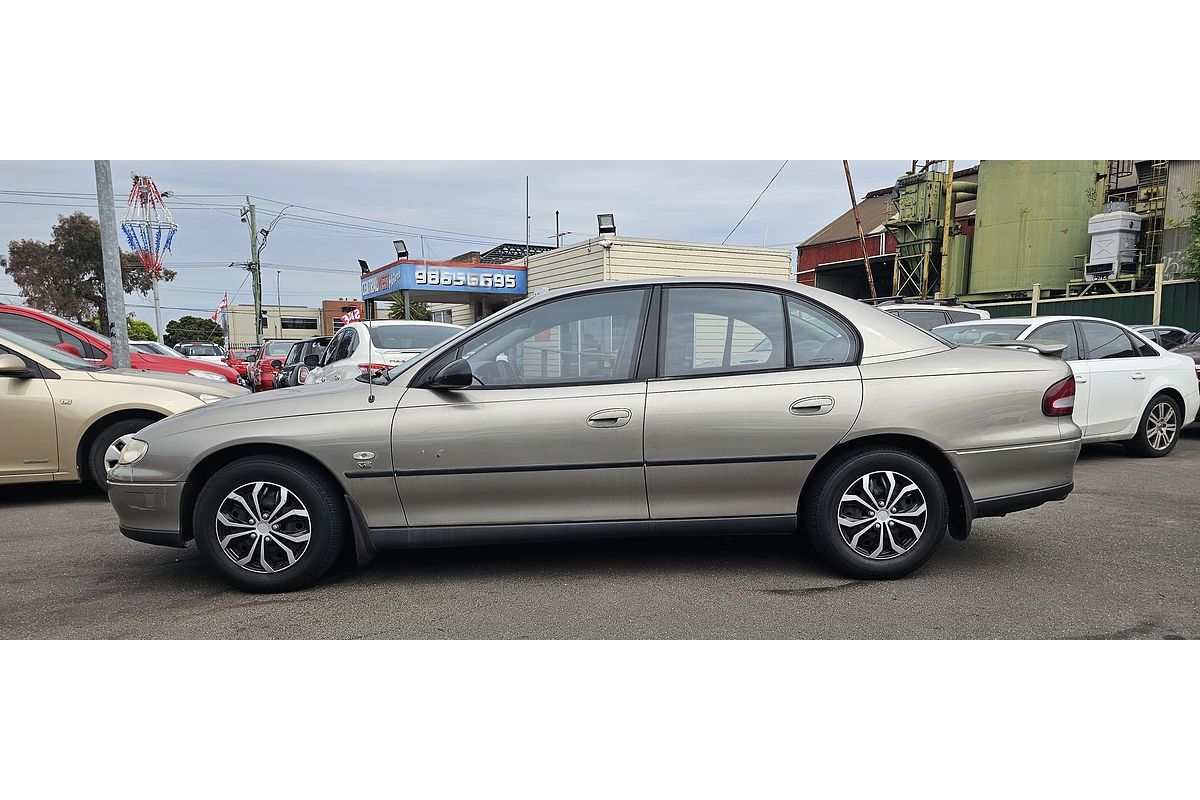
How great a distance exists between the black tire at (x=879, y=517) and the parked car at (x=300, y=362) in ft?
27.9

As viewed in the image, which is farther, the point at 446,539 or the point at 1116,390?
the point at 1116,390

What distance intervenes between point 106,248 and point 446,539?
8.24 meters

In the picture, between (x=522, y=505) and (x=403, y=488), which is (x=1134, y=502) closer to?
(x=522, y=505)

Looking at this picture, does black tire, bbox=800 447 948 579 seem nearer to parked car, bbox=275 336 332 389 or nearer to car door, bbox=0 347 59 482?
car door, bbox=0 347 59 482

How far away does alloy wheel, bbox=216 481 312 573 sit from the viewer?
150 inches

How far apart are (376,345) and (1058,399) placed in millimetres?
7539

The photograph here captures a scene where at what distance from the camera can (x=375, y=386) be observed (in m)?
4.00

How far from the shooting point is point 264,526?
382 cm

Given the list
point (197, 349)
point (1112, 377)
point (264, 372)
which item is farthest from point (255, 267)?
point (1112, 377)

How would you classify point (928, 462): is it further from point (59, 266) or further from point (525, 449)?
point (59, 266)

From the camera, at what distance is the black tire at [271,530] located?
3.79 metres

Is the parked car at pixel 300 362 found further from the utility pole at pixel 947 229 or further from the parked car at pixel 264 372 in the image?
the utility pole at pixel 947 229

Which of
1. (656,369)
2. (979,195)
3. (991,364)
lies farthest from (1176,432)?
(979,195)

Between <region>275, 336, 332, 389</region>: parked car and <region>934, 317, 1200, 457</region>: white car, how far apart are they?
886 cm
